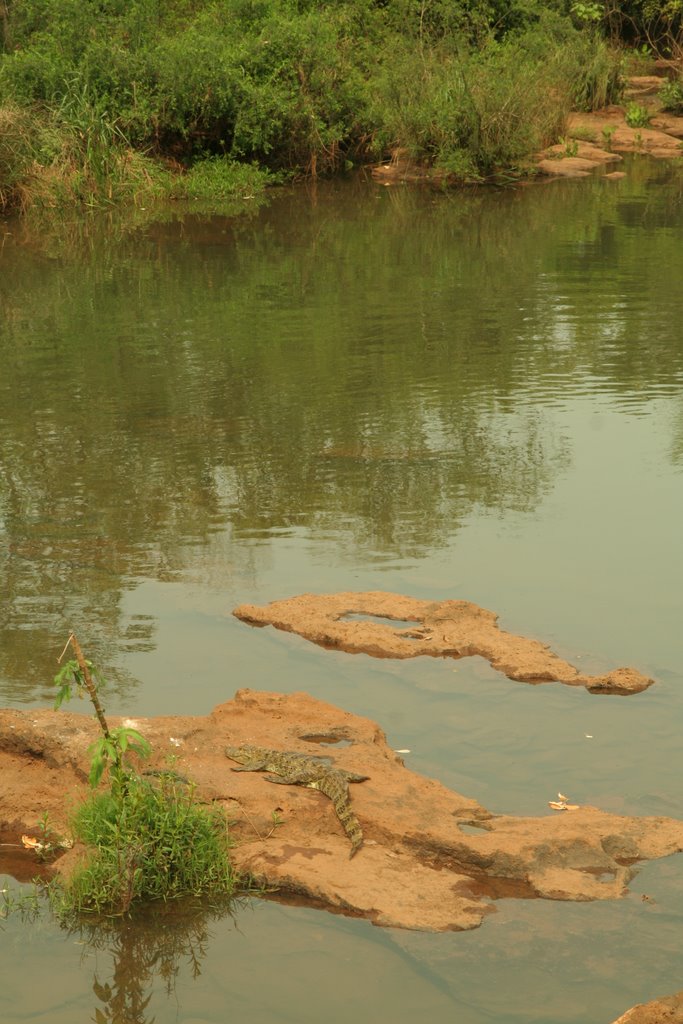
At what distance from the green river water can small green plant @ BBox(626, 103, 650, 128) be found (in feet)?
45.5

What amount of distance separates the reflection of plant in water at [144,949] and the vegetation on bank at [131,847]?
55 millimetres

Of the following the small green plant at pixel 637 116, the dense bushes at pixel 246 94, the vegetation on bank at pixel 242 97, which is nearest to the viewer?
the vegetation on bank at pixel 242 97

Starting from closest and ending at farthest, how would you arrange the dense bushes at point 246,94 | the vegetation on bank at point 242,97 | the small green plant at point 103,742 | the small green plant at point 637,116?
the small green plant at point 103,742 < the vegetation on bank at point 242,97 < the dense bushes at point 246,94 < the small green plant at point 637,116

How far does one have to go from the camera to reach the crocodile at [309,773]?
487cm

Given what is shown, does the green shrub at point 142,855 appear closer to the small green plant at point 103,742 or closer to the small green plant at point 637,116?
the small green plant at point 103,742

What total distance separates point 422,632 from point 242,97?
2016 cm

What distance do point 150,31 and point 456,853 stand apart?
24.7m

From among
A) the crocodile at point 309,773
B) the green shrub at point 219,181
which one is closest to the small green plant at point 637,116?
the green shrub at point 219,181

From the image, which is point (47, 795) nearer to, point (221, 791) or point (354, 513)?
point (221, 791)

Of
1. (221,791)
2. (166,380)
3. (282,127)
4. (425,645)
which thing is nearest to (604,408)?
(166,380)

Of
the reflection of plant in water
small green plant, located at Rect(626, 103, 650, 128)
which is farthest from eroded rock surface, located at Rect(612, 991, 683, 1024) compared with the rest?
small green plant, located at Rect(626, 103, 650, 128)

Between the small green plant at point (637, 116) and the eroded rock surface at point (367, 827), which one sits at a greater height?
the small green plant at point (637, 116)

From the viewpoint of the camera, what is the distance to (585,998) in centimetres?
418

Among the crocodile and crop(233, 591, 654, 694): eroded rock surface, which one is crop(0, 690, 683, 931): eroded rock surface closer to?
the crocodile
